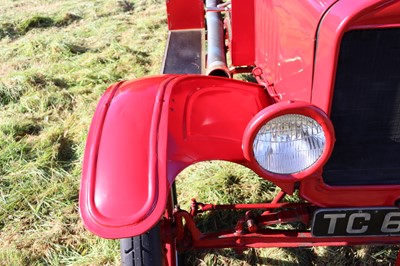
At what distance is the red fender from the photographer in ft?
4.53

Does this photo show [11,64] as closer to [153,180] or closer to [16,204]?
[16,204]

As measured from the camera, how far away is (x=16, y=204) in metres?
2.89

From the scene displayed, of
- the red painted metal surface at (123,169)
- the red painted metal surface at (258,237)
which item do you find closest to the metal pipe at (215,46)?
the red painted metal surface at (123,169)

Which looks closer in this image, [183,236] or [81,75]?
[183,236]

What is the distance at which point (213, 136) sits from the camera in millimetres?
1740

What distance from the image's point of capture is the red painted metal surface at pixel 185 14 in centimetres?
407

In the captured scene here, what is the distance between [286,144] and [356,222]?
48 centimetres

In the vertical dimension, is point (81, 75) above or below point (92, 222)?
below

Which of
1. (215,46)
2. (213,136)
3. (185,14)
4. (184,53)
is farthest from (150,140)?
(185,14)

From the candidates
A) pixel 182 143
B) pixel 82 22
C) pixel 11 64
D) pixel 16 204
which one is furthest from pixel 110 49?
pixel 182 143

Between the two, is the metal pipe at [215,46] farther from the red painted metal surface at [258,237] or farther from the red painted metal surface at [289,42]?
the red painted metal surface at [258,237]

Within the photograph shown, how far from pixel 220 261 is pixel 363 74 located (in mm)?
1395

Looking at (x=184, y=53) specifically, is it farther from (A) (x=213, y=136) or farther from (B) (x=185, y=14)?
(A) (x=213, y=136)

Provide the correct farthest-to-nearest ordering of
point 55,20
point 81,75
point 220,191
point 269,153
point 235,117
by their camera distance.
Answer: point 55,20, point 81,75, point 220,191, point 235,117, point 269,153
